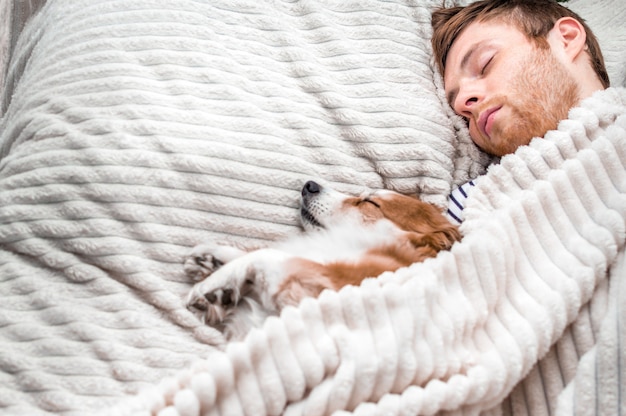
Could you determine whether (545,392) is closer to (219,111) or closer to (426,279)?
(426,279)

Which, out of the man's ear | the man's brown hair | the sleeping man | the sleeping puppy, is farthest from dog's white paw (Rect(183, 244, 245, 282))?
the man's ear

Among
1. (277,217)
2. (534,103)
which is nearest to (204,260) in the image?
(277,217)

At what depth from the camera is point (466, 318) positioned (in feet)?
4.30

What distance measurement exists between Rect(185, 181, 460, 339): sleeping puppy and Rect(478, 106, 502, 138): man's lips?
32cm

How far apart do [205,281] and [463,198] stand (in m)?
0.83

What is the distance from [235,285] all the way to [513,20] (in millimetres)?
1307

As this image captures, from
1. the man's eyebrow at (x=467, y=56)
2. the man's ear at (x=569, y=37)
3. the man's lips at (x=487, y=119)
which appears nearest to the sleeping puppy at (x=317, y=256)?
the man's lips at (x=487, y=119)

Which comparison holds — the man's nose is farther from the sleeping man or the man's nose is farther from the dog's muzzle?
the dog's muzzle

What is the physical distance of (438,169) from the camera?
5.94 ft

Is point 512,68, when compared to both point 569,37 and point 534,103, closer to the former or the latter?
point 534,103

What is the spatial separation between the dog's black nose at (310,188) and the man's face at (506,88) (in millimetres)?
595

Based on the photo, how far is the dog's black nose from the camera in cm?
163

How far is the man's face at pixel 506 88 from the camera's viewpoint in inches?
70.2

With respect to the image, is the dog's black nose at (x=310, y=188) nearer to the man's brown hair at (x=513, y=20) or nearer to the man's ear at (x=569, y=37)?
the man's brown hair at (x=513, y=20)
